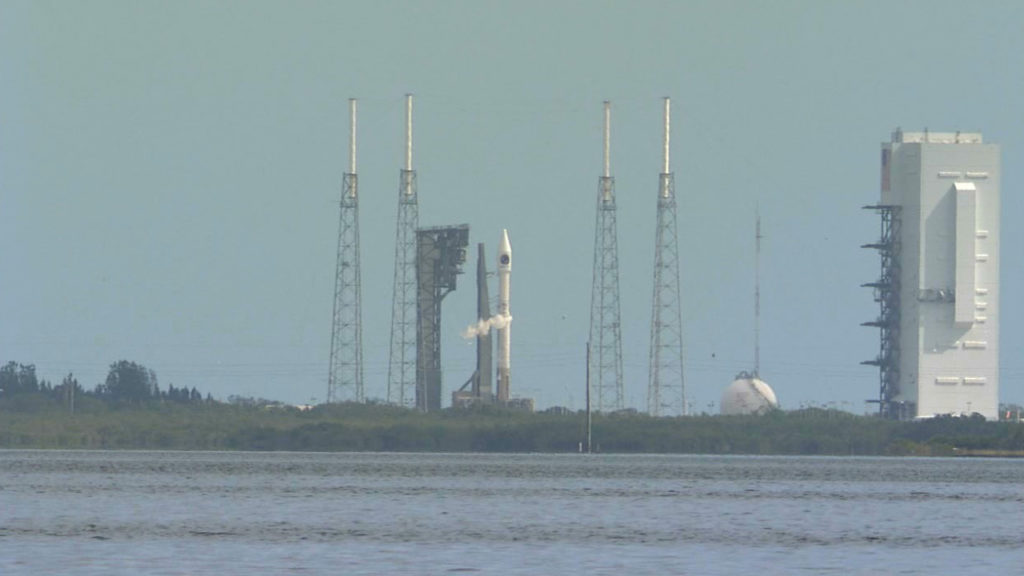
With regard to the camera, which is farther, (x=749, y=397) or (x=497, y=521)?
(x=749, y=397)

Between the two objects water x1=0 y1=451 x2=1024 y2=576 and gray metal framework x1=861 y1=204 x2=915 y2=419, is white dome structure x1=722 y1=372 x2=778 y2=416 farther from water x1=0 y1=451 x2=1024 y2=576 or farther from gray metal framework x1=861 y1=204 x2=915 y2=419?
water x1=0 y1=451 x2=1024 y2=576

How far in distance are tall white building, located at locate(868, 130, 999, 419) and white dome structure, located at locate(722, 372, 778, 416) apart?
10408 mm

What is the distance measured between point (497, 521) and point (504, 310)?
81.9 meters

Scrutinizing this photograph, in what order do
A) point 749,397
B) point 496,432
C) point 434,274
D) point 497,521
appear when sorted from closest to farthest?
point 497,521
point 434,274
point 496,432
point 749,397

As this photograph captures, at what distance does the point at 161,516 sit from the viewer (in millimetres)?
51906

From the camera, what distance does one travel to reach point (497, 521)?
51.8m

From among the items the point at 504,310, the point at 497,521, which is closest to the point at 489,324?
the point at 504,310

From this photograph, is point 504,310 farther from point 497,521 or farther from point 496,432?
point 497,521

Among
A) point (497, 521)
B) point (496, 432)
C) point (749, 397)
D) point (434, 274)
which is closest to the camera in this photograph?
point (497, 521)

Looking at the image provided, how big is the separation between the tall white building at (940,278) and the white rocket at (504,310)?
2205 cm

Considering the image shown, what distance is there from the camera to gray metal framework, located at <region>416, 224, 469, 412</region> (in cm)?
12475

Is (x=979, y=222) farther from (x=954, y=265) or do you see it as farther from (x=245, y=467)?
(x=245, y=467)

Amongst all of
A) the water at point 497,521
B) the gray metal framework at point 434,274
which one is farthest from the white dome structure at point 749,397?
the water at point 497,521

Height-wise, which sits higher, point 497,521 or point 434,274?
point 434,274
